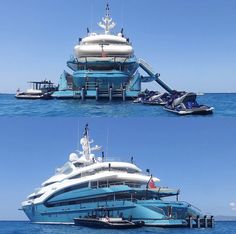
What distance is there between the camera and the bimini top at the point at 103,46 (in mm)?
47094

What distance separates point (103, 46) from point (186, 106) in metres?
15.0

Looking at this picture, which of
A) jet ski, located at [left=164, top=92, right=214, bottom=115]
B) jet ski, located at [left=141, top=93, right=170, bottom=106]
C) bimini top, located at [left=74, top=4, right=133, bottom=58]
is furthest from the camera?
bimini top, located at [left=74, top=4, right=133, bottom=58]

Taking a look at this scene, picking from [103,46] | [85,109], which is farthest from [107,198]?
[103,46]

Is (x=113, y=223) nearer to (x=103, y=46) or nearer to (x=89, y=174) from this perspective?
(x=89, y=174)

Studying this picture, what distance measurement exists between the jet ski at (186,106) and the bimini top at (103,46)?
1191 cm

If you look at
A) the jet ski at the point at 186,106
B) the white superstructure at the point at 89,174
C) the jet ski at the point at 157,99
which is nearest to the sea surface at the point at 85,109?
the jet ski at the point at 186,106

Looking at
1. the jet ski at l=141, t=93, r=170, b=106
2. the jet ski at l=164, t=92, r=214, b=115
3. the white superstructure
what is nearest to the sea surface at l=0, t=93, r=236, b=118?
the jet ski at l=164, t=92, r=214, b=115

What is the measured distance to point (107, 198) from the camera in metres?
39.2

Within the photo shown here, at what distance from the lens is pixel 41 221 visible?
4791 centimetres

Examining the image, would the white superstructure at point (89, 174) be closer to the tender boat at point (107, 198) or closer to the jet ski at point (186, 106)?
the tender boat at point (107, 198)

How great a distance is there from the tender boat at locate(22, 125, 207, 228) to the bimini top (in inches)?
278

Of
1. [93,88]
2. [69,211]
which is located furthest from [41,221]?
[93,88]

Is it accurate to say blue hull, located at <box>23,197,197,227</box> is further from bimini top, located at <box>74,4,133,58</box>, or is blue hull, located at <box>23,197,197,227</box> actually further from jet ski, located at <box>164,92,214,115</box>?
bimini top, located at <box>74,4,133,58</box>

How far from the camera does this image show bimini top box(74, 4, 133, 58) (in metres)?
47.1
